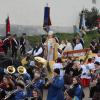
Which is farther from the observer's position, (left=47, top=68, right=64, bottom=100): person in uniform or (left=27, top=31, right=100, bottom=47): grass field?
(left=27, top=31, right=100, bottom=47): grass field

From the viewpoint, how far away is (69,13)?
124 ft

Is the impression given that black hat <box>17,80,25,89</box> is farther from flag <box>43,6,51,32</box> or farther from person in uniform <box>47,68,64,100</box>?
flag <box>43,6,51,32</box>

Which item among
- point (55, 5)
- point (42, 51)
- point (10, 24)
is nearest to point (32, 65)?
point (42, 51)

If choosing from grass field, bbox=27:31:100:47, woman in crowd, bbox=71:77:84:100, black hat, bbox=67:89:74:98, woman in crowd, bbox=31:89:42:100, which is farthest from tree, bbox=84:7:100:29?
woman in crowd, bbox=31:89:42:100

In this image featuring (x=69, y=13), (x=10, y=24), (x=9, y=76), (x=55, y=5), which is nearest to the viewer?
(x=9, y=76)

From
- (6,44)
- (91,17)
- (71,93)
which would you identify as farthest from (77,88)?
(91,17)

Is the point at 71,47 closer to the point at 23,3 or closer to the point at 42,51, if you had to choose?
the point at 42,51

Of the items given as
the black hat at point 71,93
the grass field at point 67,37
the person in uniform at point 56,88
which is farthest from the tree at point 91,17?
the black hat at point 71,93

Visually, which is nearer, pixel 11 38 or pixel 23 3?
pixel 11 38

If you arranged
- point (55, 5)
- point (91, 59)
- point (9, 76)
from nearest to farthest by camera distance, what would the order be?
point (9, 76) < point (91, 59) < point (55, 5)

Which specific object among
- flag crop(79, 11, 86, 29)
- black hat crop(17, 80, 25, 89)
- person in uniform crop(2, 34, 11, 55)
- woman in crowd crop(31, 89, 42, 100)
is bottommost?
woman in crowd crop(31, 89, 42, 100)

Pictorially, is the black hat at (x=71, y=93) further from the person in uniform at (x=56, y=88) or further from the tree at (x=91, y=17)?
the tree at (x=91, y=17)

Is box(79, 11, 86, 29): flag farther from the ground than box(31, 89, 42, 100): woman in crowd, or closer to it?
farther from the ground

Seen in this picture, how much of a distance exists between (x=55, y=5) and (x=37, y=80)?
22.8m
